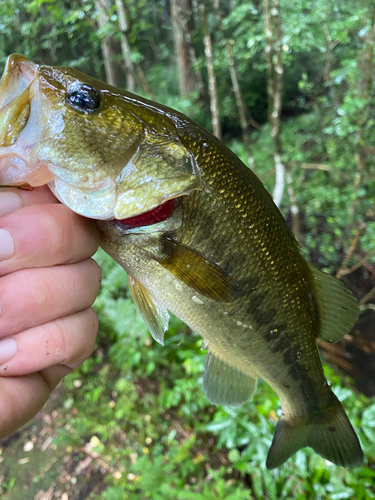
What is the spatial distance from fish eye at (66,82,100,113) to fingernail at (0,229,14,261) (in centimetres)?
40

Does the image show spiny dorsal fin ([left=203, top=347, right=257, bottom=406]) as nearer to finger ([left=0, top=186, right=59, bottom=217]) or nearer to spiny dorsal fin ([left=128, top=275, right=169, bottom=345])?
spiny dorsal fin ([left=128, top=275, right=169, bottom=345])

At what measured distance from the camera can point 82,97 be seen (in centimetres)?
88

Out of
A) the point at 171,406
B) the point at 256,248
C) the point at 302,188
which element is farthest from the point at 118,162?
the point at 302,188

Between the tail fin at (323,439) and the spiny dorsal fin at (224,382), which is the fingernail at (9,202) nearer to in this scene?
the spiny dorsal fin at (224,382)

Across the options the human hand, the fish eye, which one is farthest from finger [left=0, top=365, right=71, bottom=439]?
the fish eye

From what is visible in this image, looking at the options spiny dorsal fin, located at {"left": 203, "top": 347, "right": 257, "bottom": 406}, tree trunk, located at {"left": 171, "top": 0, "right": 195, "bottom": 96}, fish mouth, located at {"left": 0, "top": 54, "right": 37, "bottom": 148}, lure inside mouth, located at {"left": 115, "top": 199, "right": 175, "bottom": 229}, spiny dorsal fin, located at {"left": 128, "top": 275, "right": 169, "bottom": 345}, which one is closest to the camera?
fish mouth, located at {"left": 0, "top": 54, "right": 37, "bottom": 148}

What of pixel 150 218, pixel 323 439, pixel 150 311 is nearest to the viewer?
pixel 150 218

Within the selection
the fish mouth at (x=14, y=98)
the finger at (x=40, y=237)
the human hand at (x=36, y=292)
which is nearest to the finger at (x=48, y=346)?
the human hand at (x=36, y=292)

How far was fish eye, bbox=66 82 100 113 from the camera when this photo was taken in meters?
0.87

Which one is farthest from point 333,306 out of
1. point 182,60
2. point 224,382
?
point 182,60

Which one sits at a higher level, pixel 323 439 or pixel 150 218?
pixel 150 218

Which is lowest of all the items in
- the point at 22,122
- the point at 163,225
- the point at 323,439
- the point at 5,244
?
the point at 323,439

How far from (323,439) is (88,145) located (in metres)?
1.58

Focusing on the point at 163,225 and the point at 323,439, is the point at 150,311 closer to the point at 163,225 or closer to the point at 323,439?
the point at 163,225
